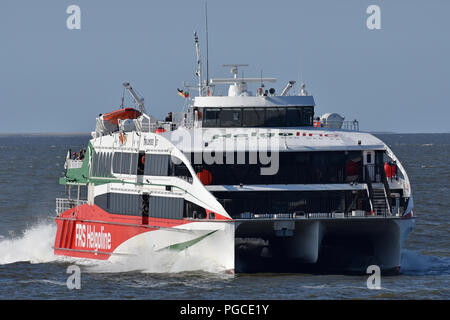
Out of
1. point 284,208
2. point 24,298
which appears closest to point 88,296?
point 24,298

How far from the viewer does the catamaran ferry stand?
33000mm

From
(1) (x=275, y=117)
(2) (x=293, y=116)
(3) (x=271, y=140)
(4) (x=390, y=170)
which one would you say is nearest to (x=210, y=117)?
(1) (x=275, y=117)

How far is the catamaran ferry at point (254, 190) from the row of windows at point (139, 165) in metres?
0.05

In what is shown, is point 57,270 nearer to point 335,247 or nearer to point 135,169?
point 135,169

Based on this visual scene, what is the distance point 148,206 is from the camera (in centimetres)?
3506

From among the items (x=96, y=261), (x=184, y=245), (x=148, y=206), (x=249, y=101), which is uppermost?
(x=249, y=101)

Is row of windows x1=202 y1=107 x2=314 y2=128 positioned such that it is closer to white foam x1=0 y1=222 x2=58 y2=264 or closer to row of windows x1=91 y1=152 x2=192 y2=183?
row of windows x1=91 y1=152 x2=192 y2=183

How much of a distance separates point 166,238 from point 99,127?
7898 mm

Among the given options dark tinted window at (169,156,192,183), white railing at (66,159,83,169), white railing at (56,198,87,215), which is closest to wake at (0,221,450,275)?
white railing at (56,198,87,215)

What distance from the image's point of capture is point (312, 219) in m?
32.3

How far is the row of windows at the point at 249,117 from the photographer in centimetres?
3694

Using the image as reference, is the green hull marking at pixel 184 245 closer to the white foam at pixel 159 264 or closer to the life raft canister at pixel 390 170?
the white foam at pixel 159 264

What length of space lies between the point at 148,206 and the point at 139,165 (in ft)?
5.55

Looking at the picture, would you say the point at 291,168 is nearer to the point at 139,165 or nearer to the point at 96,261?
the point at 139,165
